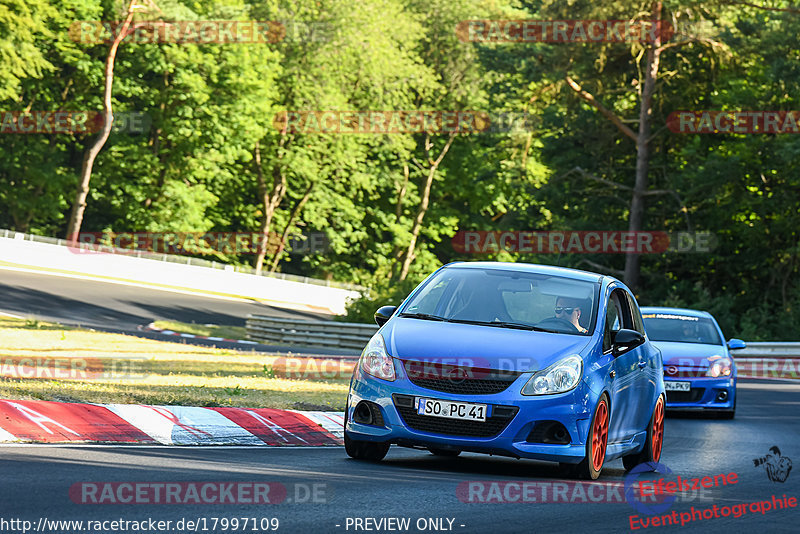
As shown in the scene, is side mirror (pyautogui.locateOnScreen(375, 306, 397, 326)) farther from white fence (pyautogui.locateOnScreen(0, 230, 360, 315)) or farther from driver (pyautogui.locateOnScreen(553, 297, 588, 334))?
white fence (pyautogui.locateOnScreen(0, 230, 360, 315))

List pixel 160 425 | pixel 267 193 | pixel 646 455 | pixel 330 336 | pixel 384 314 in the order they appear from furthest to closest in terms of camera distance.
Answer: pixel 267 193
pixel 330 336
pixel 646 455
pixel 160 425
pixel 384 314

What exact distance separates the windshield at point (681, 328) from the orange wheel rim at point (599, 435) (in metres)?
9.81

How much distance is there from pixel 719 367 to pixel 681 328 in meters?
1.37

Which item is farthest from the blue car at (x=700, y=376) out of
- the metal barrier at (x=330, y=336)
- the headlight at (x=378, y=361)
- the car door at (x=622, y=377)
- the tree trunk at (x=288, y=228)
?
the tree trunk at (x=288, y=228)

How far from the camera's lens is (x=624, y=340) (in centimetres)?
1010

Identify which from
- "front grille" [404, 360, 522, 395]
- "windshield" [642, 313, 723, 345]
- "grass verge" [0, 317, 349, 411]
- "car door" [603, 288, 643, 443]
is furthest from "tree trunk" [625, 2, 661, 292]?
"front grille" [404, 360, 522, 395]

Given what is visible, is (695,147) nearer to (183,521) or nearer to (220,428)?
(220,428)

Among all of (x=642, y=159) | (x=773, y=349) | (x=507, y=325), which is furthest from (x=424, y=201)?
(x=507, y=325)

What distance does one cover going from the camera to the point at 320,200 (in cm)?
7281

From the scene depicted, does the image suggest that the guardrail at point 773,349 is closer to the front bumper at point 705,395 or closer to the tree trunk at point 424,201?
the front bumper at point 705,395

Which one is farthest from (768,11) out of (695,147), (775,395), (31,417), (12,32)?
(31,417)

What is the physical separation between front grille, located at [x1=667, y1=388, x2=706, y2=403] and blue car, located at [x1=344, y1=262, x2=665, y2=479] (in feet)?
25.8

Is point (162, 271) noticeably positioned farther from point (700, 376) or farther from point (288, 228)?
point (700, 376)

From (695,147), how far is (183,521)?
3980 centimetres
